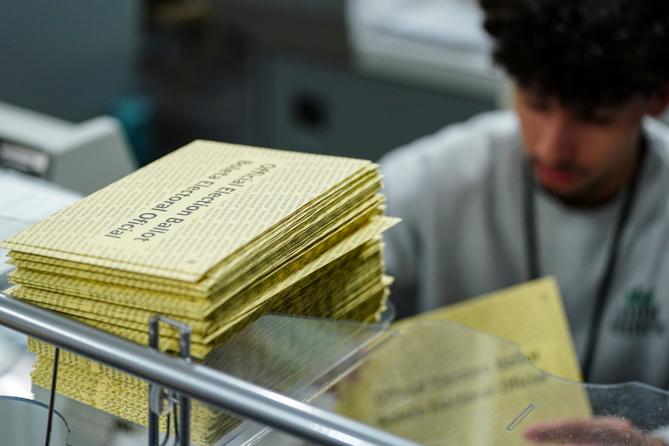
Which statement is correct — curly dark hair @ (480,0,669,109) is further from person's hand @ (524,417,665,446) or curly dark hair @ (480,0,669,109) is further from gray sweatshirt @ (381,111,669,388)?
person's hand @ (524,417,665,446)

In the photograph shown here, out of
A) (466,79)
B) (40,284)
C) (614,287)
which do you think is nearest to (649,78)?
(614,287)

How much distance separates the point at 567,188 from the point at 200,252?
88 centimetres

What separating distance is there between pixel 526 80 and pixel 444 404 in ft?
1.83

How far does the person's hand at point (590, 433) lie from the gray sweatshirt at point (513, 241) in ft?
2.56

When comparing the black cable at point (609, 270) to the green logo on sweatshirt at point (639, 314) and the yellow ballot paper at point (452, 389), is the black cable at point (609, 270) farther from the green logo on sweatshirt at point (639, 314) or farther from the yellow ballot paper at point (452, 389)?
the yellow ballot paper at point (452, 389)

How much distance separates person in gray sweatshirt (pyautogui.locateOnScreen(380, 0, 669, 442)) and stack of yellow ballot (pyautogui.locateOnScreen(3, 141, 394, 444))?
0.65 meters

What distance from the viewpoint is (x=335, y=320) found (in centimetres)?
64

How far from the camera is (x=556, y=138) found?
47.5 inches

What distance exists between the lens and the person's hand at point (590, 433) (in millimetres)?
561

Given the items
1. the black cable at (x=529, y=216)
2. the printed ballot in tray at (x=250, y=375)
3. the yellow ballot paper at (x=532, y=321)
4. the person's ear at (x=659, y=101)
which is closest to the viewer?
the printed ballot in tray at (x=250, y=375)

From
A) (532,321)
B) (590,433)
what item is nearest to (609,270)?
(532,321)

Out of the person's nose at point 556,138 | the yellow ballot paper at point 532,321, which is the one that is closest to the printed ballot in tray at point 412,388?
the yellow ballot paper at point 532,321

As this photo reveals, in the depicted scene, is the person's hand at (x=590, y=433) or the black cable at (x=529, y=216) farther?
the black cable at (x=529, y=216)

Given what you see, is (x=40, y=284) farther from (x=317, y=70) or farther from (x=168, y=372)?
(x=317, y=70)
